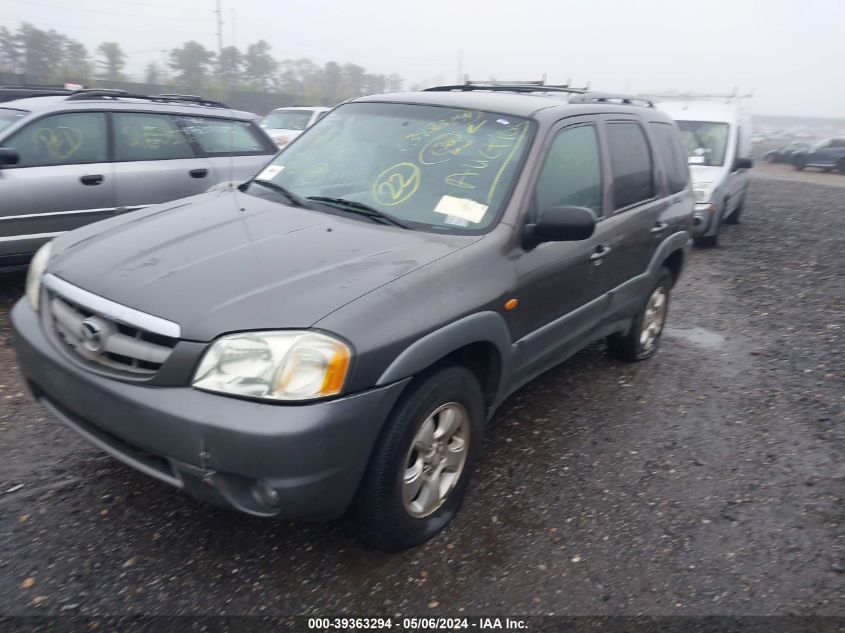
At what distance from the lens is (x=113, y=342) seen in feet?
8.11

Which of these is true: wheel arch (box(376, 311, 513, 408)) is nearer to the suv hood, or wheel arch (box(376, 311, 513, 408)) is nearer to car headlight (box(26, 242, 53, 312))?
the suv hood

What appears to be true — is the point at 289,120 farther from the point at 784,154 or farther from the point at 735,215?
the point at 784,154

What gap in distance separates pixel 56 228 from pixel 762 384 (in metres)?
→ 5.55

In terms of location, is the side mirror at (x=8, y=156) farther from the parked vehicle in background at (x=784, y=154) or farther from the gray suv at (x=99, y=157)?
the parked vehicle in background at (x=784, y=154)

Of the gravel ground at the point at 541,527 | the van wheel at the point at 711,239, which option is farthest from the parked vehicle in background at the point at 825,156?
the gravel ground at the point at 541,527

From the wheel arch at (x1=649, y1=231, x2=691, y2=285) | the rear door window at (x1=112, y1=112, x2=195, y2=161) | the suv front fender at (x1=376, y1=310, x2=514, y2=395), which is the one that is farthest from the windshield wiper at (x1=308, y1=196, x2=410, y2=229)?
the rear door window at (x1=112, y1=112, x2=195, y2=161)

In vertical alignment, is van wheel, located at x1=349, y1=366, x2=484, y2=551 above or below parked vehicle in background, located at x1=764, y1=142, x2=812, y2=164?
above

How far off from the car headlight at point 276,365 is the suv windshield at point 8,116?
4.63 meters

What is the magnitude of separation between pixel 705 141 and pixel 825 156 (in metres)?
20.0

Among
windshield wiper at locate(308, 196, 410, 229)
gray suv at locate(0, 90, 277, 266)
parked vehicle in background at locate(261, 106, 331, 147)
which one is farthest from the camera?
parked vehicle in background at locate(261, 106, 331, 147)

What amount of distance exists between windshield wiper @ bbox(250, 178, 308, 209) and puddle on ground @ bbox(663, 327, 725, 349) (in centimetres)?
375

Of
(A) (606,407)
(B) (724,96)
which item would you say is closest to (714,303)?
(A) (606,407)

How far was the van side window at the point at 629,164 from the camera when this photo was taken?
13.5 ft

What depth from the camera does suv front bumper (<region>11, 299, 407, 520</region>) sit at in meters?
2.24
